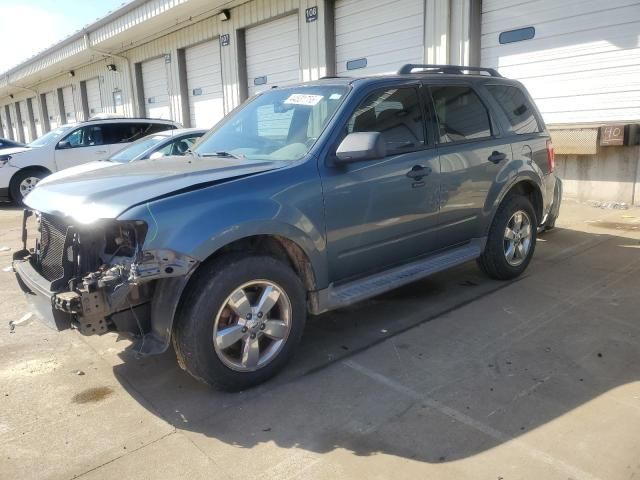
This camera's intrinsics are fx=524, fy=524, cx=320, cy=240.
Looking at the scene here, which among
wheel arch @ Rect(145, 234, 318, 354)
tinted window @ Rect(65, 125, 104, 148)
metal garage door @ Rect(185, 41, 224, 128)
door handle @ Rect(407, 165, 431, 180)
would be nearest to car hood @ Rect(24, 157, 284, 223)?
wheel arch @ Rect(145, 234, 318, 354)

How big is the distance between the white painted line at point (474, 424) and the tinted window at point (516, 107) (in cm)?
284

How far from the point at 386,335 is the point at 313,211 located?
1.23 m

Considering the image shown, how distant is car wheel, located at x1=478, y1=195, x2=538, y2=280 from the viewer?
4.82 m

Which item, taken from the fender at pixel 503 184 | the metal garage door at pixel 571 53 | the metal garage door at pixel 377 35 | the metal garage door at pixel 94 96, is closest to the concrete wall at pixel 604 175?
the metal garage door at pixel 571 53

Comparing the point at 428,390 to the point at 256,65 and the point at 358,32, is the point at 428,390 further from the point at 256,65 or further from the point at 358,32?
the point at 256,65

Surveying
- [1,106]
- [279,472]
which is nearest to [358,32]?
[279,472]

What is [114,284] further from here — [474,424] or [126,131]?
[126,131]

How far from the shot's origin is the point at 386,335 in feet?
13.0

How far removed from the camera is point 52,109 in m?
29.5

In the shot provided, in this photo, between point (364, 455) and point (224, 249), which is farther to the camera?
point (224, 249)

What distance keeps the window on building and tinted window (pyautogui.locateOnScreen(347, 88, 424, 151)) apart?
591cm

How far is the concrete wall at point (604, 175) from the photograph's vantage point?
8055mm

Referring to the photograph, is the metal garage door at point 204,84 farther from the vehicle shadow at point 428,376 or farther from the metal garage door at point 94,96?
the vehicle shadow at point 428,376

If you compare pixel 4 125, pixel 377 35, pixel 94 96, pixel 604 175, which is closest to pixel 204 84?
pixel 377 35
